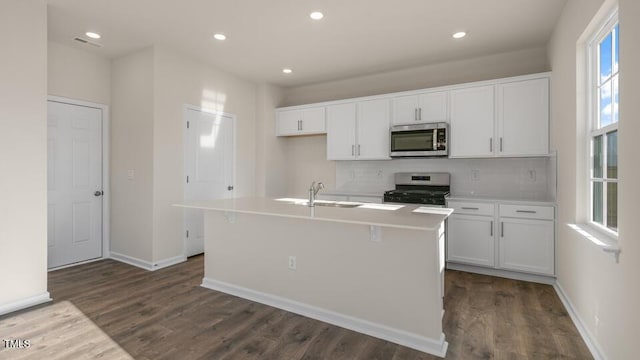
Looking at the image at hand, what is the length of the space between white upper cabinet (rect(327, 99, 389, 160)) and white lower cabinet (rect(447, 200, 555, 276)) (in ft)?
Result: 4.29

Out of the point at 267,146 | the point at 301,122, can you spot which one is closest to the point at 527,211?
the point at 301,122

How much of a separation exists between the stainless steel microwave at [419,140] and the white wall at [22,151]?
382 centimetres

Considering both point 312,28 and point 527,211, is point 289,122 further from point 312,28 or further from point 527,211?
point 527,211

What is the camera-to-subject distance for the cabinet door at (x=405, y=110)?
429 cm

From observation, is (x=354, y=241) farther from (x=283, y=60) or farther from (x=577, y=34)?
(x=283, y=60)

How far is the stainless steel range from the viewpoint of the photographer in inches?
155

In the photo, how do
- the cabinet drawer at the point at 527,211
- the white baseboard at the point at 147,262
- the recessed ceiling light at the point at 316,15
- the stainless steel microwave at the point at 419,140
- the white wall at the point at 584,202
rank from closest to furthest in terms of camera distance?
the white wall at the point at 584,202 → the recessed ceiling light at the point at 316,15 → the cabinet drawer at the point at 527,211 → the white baseboard at the point at 147,262 → the stainless steel microwave at the point at 419,140

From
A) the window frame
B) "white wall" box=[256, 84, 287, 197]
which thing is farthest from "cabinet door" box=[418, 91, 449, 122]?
"white wall" box=[256, 84, 287, 197]

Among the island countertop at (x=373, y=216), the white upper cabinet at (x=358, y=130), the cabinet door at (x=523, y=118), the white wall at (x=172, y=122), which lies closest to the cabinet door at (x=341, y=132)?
the white upper cabinet at (x=358, y=130)

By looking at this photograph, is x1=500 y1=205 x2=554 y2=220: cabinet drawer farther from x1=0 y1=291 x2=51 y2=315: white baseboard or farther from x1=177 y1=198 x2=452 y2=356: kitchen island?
x1=0 y1=291 x2=51 y2=315: white baseboard

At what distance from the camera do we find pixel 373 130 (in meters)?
4.62

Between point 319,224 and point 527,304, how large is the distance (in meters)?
2.03

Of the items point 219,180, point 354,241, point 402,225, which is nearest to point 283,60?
point 219,180

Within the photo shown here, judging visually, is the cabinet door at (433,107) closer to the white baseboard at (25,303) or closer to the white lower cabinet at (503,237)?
the white lower cabinet at (503,237)
